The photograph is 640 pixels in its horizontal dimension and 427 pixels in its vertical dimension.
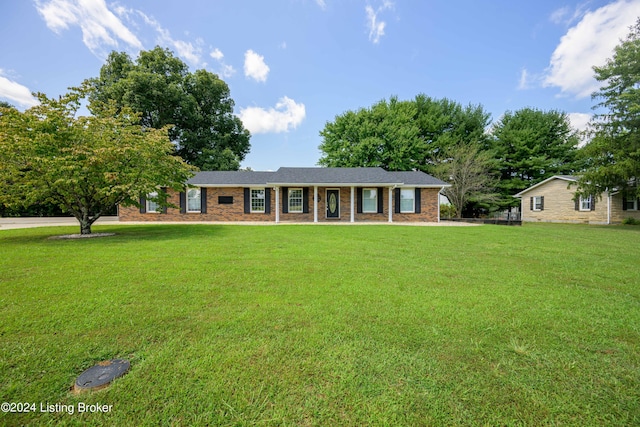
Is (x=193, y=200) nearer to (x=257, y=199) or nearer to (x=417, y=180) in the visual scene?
(x=257, y=199)

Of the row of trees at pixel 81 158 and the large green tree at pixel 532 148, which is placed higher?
the large green tree at pixel 532 148

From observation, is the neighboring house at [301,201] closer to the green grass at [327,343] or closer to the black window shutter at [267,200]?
the black window shutter at [267,200]

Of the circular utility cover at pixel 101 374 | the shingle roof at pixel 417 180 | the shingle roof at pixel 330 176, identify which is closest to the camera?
the circular utility cover at pixel 101 374

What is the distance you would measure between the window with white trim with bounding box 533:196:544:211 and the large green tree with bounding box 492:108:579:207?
2616mm

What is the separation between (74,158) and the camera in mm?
7570

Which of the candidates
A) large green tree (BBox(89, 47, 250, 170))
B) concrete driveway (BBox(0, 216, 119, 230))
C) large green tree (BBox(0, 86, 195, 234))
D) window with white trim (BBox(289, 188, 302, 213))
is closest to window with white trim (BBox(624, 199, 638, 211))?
window with white trim (BBox(289, 188, 302, 213))

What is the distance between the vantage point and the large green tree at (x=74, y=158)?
727 cm

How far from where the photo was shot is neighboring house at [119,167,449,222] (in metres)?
15.7

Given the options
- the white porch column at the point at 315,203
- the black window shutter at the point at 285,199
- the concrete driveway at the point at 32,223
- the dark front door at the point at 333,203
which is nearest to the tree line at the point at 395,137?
the concrete driveway at the point at 32,223

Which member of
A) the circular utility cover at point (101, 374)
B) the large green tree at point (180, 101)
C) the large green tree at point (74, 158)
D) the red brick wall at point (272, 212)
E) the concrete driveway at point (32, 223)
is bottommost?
the circular utility cover at point (101, 374)

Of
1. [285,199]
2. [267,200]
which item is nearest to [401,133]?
[285,199]

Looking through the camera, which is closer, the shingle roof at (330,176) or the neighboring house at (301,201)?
the shingle roof at (330,176)

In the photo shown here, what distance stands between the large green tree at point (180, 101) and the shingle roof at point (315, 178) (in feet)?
28.1

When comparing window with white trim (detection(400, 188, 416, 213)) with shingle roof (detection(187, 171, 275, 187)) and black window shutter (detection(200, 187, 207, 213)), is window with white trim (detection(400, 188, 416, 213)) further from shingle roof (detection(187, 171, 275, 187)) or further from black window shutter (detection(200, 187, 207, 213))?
black window shutter (detection(200, 187, 207, 213))
